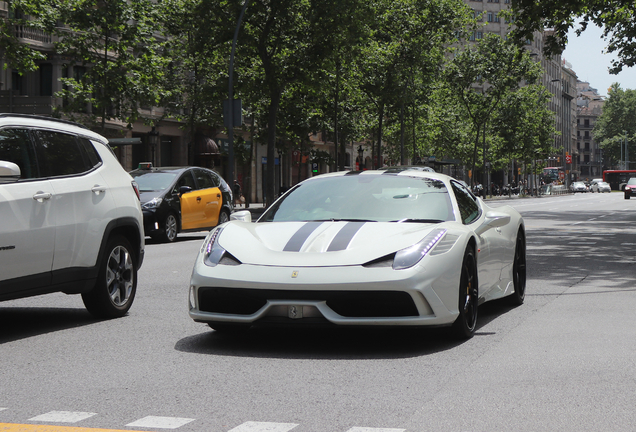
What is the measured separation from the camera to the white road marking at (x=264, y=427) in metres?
4.52

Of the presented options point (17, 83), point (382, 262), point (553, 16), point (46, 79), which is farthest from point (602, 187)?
point (382, 262)

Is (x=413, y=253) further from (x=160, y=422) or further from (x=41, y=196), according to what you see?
(x=41, y=196)

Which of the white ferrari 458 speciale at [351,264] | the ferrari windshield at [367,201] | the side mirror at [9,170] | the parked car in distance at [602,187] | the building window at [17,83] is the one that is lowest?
the parked car in distance at [602,187]

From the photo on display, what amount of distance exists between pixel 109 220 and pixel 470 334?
3185mm

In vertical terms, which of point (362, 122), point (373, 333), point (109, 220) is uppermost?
point (362, 122)

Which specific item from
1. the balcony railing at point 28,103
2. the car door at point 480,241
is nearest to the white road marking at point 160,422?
the car door at point 480,241

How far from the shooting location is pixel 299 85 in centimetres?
3822

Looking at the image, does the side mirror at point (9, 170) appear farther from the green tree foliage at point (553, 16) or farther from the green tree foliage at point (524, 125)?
the green tree foliage at point (524, 125)

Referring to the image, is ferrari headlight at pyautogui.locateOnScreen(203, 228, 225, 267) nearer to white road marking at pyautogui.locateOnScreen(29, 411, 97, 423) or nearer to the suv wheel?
the suv wheel

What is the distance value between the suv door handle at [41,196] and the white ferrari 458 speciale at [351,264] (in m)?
1.33

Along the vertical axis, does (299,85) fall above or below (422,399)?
above

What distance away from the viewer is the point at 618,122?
179m

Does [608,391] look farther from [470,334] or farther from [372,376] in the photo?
[470,334]

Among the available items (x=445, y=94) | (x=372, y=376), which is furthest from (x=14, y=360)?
(x=445, y=94)
